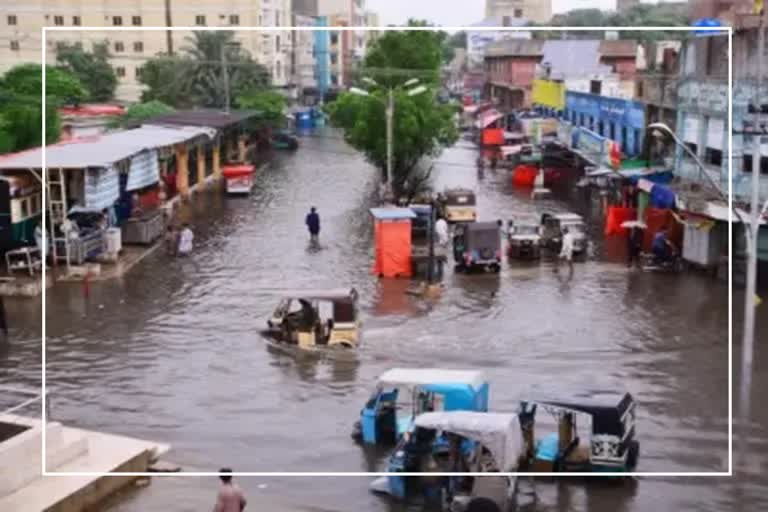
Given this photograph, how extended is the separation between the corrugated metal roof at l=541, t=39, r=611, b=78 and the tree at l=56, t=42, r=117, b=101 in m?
23.1

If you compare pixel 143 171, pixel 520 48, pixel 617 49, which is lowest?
pixel 143 171

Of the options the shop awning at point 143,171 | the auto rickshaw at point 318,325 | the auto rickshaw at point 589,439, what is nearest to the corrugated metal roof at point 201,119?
the shop awning at point 143,171

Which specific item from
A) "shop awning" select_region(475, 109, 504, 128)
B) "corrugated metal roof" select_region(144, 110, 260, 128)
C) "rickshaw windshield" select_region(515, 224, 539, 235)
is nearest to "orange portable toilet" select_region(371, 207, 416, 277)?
"rickshaw windshield" select_region(515, 224, 539, 235)

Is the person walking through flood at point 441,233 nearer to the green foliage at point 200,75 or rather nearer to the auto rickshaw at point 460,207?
the auto rickshaw at point 460,207

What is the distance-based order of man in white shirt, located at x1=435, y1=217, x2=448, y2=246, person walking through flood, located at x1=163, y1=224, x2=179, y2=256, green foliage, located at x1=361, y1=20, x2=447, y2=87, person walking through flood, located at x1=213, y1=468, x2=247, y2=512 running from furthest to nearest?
green foliage, located at x1=361, y1=20, x2=447, y2=87 → man in white shirt, located at x1=435, y1=217, x2=448, y2=246 → person walking through flood, located at x1=163, y1=224, x2=179, y2=256 → person walking through flood, located at x1=213, y1=468, x2=247, y2=512

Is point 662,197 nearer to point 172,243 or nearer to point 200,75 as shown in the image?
point 172,243

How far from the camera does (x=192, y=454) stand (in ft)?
43.5

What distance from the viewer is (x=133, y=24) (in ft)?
170

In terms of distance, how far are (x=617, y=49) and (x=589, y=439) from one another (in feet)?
154

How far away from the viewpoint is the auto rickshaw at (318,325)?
18.0 meters

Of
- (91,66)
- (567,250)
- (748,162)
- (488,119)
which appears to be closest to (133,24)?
(91,66)

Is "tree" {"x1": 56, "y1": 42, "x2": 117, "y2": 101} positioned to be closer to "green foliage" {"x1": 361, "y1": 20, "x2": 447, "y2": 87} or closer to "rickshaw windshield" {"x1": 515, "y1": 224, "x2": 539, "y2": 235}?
"green foliage" {"x1": 361, "y1": 20, "x2": 447, "y2": 87}

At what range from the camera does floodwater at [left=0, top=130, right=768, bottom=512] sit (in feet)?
40.3

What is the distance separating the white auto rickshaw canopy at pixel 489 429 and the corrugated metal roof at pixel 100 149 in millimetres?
15441
